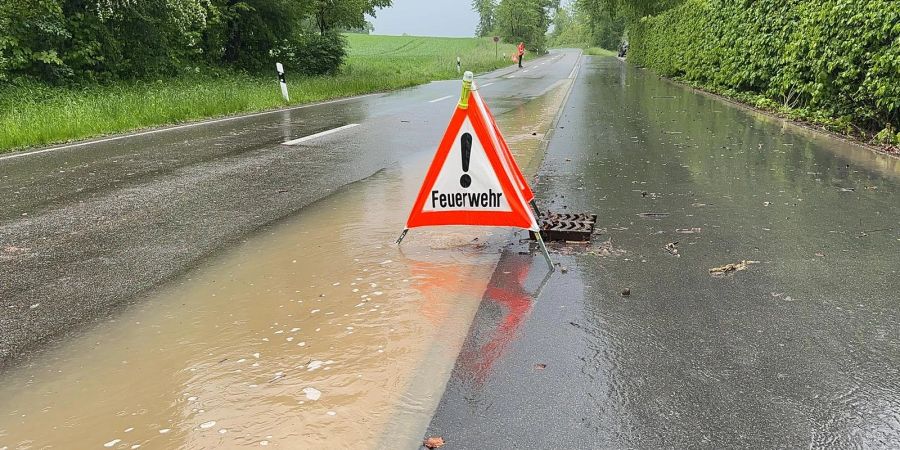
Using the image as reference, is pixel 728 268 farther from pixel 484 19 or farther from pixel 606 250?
pixel 484 19

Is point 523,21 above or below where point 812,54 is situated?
above

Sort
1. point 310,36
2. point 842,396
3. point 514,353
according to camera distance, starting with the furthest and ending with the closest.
→ point 310,36
point 514,353
point 842,396

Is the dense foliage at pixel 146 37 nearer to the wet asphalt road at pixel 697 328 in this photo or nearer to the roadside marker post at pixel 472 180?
the roadside marker post at pixel 472 180

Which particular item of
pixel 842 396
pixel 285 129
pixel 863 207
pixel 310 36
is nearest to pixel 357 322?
pixel 842 396

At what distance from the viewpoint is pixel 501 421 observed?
2645 mm

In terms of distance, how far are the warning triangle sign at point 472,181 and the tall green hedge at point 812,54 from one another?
6.07 metres

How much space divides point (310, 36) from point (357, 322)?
87.4 feet

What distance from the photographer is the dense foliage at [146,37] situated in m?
16.2

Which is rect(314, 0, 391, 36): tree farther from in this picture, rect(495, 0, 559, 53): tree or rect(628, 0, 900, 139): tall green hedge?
rect(495, 0, 559, 53): tree

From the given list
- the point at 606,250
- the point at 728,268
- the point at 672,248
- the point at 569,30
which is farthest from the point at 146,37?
the point at 569,30

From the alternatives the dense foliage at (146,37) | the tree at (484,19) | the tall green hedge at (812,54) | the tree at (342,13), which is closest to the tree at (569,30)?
the tree at (484,19)

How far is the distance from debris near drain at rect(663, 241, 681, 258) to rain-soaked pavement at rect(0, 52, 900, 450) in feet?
0.12

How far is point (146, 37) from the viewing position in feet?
64.3

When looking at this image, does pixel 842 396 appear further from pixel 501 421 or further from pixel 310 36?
pixel 310 36
